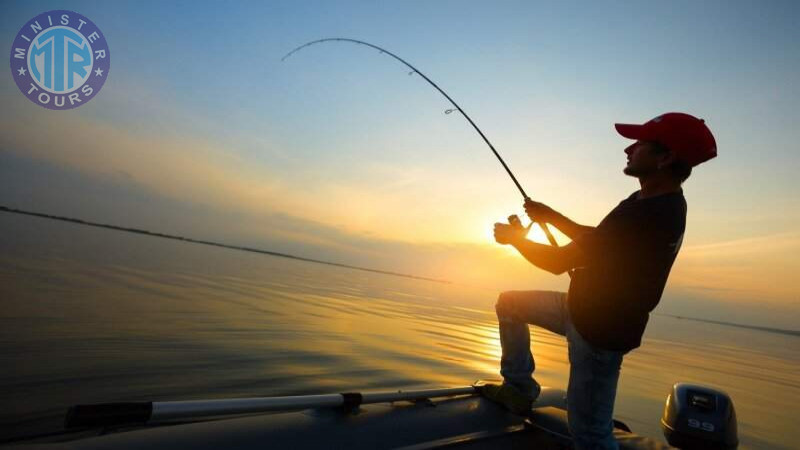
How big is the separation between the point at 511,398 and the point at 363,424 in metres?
1.33

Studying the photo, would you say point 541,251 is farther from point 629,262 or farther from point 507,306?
point 507,306

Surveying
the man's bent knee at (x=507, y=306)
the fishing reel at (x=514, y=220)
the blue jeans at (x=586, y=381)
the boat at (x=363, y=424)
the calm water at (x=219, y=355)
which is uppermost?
the fishing reel at (x=514, y=220)

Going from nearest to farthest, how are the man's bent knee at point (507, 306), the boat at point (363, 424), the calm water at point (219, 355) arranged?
the boat at point (363, 424) → the man's bent knee at point (507, 306) → the calm water at point (219, 355)

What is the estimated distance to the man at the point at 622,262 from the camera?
2.28 metres

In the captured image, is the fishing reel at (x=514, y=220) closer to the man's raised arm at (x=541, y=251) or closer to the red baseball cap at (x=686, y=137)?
the man's raised arm at (x=541, y=251)

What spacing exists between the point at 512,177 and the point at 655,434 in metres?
4.98

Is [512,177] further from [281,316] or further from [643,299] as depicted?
[281,316]

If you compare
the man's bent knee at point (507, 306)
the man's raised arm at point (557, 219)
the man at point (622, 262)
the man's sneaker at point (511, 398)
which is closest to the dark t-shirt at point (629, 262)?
the man at point (622, 262)

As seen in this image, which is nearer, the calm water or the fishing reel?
the fishing reel

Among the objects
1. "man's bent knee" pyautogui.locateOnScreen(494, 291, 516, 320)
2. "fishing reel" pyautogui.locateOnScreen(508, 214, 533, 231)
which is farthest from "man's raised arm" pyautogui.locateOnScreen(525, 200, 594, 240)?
"man's bent knee" pyautogui.locateOnScreen(494, 291, 516, 320)

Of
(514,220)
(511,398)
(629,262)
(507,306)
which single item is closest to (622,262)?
(629,262)

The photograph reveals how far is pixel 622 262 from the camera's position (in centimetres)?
231

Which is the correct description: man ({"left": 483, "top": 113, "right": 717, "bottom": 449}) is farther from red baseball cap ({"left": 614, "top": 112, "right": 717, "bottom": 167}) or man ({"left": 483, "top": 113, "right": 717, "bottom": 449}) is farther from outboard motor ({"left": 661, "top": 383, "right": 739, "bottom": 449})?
outboard motor ({"left": 661, "top": 383, "right": 739, "bottom": 449})

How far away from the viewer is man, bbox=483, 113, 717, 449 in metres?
2.28
